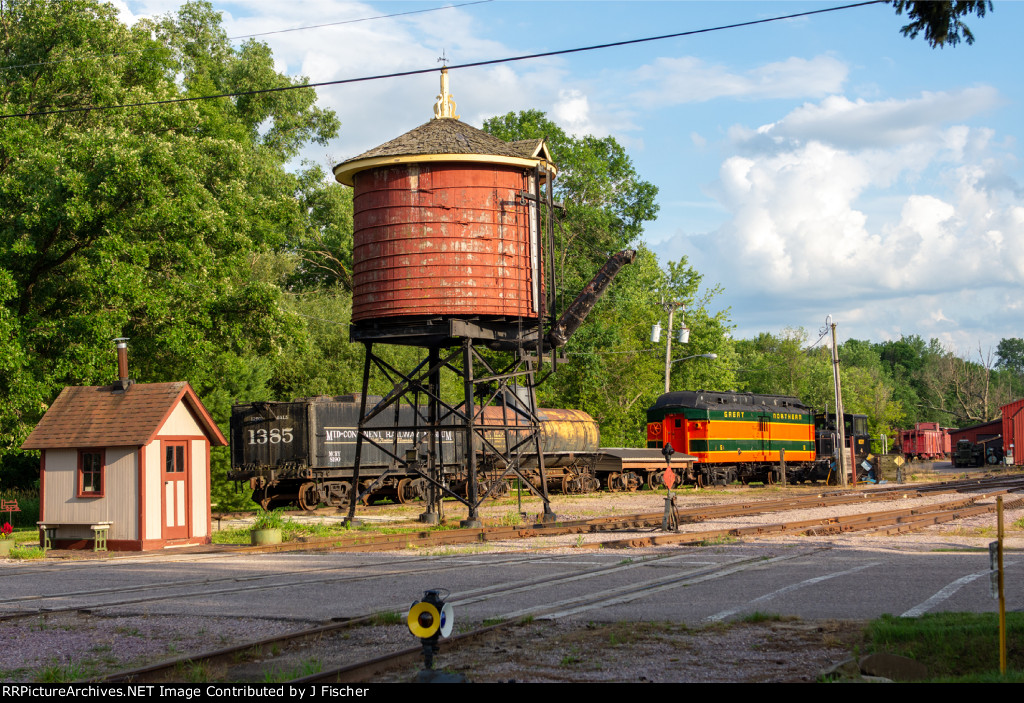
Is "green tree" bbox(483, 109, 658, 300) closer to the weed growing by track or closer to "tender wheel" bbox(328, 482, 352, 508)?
"tender wheel" bbox(328, 482, 352, 508)

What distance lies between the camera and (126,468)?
20703 mm

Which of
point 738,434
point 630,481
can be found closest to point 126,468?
point 630,481

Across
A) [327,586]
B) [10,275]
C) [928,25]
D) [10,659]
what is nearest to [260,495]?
[10,275]

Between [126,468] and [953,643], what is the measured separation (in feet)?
55.3

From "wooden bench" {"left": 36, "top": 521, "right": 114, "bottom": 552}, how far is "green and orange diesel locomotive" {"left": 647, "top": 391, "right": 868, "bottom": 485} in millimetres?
27446

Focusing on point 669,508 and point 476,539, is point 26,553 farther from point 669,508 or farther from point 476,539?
point 669,508

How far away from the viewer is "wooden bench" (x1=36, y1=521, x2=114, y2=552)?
2066 centimetres

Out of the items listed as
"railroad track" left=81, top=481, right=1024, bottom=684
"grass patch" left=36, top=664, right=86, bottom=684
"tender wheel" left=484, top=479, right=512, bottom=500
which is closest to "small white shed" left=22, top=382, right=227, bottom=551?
"railroad track" left=81, top=481, right=1024, bottom=684

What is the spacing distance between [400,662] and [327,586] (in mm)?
5501

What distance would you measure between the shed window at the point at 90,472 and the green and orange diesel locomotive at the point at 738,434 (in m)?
27.2

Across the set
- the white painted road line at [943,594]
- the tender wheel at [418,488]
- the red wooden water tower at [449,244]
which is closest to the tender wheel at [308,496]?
the tender wheel at [418,488]

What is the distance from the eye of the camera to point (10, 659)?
8836 mm

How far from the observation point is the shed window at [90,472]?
69.5ft
